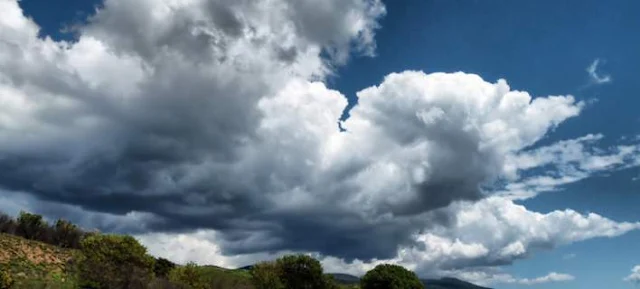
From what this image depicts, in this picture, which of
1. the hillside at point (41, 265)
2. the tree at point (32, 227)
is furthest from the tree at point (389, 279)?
the tree at point (32, 227)

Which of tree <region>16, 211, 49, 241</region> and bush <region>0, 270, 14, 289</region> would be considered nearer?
bush <region>0, 270, 14, 289</region>

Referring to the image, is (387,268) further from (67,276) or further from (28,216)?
(28,216)

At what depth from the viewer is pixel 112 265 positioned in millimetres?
115000

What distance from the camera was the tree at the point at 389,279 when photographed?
154500 millimetres

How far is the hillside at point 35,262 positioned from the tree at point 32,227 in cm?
2061

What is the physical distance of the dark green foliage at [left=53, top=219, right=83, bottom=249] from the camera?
19000cm

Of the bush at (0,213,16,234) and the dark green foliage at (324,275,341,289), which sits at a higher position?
the bush at (0,213,16,234)

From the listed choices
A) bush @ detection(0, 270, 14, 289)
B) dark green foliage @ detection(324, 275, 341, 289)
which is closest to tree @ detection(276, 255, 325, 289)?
dark green foliage @ detection(324, 275, 341, 289)

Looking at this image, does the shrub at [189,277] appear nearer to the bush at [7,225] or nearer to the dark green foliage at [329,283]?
the dark green foliage at [329,283]

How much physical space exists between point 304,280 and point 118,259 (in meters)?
52.8

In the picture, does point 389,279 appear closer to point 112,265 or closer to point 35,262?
point 112,265

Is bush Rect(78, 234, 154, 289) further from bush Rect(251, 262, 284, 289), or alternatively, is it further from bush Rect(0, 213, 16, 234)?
bush Rect(0, 213, 16, 234)

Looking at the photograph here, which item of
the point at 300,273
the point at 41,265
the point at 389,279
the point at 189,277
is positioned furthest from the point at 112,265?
the point at 389,279

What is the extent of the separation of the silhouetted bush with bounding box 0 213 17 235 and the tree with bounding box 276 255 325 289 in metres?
86.2
